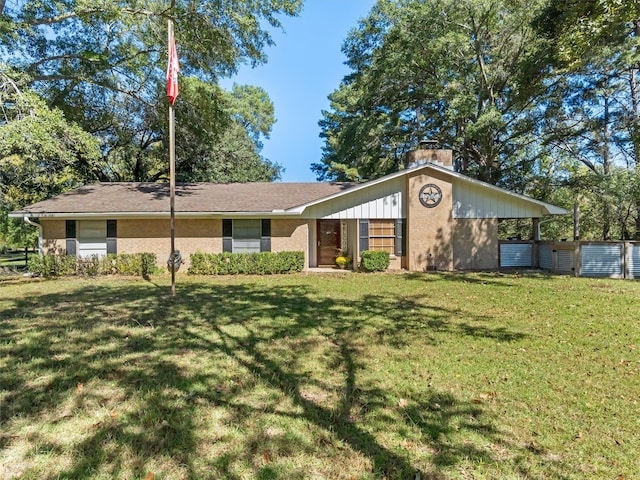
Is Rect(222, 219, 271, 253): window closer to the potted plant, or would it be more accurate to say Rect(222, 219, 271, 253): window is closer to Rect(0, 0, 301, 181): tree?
the potted plant

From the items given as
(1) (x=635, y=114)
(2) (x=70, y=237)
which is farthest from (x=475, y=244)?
(2) (x=70, y=237)

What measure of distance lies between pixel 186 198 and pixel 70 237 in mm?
4459

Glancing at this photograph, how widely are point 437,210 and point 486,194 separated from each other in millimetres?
2325

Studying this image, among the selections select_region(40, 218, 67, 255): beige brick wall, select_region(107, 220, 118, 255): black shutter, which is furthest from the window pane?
select_region(40, 218, 67, 255): beige brick wall

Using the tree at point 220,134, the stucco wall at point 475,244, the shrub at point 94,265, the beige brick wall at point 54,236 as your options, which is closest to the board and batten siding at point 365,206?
the stucco wall at point 475,244

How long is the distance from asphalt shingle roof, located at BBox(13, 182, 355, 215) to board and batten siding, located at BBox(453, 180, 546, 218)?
554cm

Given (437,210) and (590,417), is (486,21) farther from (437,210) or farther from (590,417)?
(590,417)

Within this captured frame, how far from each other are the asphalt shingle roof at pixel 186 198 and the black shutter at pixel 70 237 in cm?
66

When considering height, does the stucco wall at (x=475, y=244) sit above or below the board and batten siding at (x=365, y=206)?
below

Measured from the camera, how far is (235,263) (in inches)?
522

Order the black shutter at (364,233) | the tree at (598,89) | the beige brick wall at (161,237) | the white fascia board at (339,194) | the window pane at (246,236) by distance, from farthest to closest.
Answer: the black shutter at (364,233) < the window pane at (246,236) < the beige brick wall at (161,237) < the white fascia board at (339,194) < the tree at (598,89)

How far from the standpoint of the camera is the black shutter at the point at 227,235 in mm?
13969

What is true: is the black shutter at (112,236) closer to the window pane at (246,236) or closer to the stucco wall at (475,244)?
the window pane at (246,236)

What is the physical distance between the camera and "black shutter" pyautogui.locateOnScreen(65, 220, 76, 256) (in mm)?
13133
